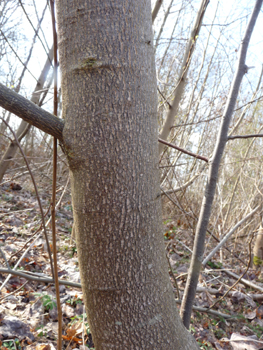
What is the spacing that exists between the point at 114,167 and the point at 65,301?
5.49ft

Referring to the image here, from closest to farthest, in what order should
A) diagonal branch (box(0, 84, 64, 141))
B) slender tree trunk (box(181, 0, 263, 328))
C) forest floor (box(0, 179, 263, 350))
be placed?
diagonal branch (box(0, 84, 64, 141))
slender tree trunk (box(181, 0, 263, 328))
forest floor (box(0, 179, 263, 350))

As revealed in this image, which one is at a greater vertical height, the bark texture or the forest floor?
the bark texture

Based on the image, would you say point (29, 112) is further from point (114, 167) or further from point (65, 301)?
point (65, 301)

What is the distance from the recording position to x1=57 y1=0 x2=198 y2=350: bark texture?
818 millimetres

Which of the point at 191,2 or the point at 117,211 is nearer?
the point at 117,211

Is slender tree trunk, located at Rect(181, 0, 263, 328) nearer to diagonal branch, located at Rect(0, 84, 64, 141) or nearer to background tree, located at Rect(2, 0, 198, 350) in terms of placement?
background tree, located at Rect(2, 0, 198, 350)

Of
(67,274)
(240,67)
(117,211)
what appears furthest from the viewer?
(67,274)

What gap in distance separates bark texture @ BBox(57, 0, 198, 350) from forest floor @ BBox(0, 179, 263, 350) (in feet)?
2.16

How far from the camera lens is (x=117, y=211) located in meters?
0.82

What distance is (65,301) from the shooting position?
6.76 ft

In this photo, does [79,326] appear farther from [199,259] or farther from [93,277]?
[93,277]

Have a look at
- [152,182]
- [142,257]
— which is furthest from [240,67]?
[142,257]

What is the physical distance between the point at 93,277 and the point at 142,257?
0.17 metres

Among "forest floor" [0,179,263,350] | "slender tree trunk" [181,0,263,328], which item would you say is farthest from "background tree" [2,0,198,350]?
"forest floor" [0,179,263,350]
